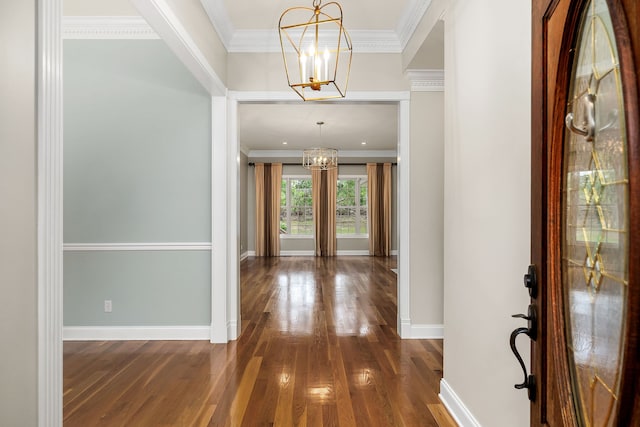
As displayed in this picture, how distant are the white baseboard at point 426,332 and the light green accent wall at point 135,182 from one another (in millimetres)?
1998

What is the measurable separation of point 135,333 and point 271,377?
1648 millimetres

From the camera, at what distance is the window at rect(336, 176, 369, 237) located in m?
11.0

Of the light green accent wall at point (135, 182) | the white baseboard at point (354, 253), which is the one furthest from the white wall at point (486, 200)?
the white baseboard at point (354, 253)

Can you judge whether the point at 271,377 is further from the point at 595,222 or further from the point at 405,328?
the point at 595,222

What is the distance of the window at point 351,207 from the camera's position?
10977 mm

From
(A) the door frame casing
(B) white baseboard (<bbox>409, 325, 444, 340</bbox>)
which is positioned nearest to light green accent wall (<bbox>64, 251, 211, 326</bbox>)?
(A) the door frame casing

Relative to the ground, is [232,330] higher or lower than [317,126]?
lower

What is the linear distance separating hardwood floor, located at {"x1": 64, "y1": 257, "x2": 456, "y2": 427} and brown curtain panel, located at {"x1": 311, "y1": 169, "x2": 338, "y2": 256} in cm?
594

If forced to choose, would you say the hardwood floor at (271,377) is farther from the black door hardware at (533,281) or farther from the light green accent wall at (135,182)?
the black door hardware at (533,281)

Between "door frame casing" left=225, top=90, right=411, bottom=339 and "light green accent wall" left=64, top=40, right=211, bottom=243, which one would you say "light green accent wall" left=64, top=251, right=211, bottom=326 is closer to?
→ "light green accent wall" left=64, top=40, right=211, bottom=243

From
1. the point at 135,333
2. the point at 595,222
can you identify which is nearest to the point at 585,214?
the point at 595,222

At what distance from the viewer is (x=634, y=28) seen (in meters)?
0.70

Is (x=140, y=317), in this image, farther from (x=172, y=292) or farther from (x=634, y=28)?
(x=634, y=28)

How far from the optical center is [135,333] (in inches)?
148
